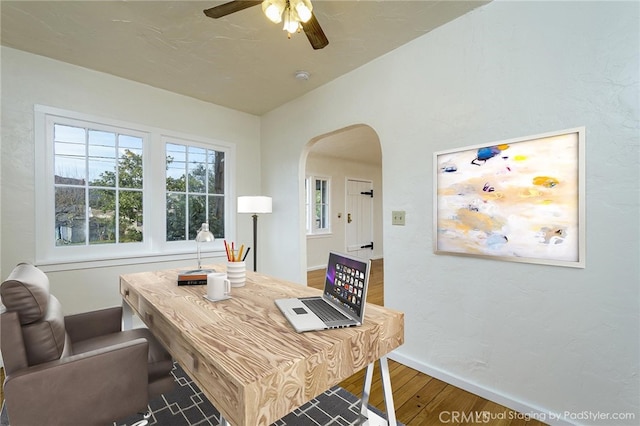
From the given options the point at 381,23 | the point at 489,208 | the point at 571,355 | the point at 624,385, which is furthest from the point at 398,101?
the point at 624,385

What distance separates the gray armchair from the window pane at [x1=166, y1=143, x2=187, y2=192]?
1.97 metres

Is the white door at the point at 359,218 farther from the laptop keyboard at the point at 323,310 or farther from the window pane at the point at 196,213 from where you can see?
the laptop keyboard at the point at 323,310

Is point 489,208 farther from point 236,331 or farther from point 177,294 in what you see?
point 177,294

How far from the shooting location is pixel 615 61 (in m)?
1.40

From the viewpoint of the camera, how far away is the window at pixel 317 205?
5781mm

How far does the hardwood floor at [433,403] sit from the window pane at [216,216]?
2.34m

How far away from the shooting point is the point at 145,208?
2.97m

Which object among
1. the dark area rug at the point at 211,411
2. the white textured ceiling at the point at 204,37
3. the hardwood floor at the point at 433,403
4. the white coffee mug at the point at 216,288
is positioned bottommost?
the hardwood floor at the point at 433,403

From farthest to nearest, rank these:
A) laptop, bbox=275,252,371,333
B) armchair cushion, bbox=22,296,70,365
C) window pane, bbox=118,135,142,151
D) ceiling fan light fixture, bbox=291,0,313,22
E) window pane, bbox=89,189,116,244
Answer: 1. window pane, bbox=118,135,142,151
2. window pane, bbox=89,189,116,244
3. ceiling fan light fixture, bbox=291,0,313,22
4. armchair cushion, bbox=22,296,70,365
5. laptop, bbox=275,252,371,333

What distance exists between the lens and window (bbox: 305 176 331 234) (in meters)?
5.78

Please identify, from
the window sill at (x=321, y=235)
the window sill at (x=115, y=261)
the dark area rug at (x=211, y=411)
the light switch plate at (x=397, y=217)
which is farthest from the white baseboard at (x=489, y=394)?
the window sill at (x=321, y=235)

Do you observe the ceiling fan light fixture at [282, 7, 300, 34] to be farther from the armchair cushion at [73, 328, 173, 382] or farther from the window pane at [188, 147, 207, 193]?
the window pane at [188, 147, 207, 193]

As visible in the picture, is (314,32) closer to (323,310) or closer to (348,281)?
(348,281)

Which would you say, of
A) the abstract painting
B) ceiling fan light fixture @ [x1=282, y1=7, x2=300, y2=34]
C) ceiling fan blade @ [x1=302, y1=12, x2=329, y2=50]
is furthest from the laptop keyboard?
ceiling fan blade @ [x1=302, y1=12, x2=329, y2=50]
